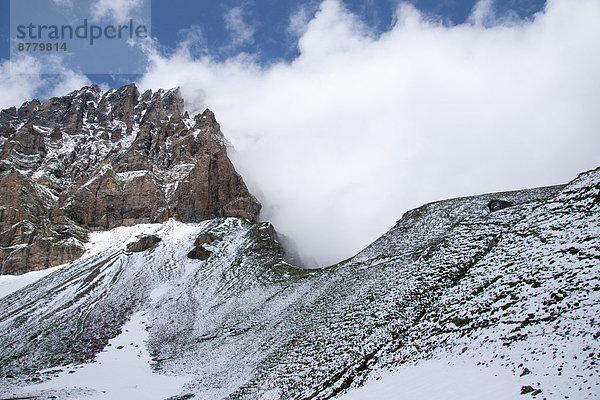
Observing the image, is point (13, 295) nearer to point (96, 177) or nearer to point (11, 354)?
point (11, 354)

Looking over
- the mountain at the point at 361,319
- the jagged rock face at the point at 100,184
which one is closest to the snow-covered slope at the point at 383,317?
the mountain at the point at 361,319

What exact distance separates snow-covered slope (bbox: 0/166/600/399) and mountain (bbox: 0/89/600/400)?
0.49ft

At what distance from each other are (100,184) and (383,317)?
475 ft

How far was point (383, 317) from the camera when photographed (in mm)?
31484

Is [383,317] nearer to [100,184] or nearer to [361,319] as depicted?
[361,319]

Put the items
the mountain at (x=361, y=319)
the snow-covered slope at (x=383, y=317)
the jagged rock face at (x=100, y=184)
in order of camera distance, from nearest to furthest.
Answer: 1. the snow-covered slope at (x=383, y=317)
2. the mountain at (x=361, y=319)
3. the jagged rock face at (x=100, y=184)

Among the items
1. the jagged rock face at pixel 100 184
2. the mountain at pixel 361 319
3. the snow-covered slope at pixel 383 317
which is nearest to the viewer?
the snow-covered slope at pixel 383 317

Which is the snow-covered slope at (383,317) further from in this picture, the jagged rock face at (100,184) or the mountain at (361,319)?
the jagged rock face at (100,184)

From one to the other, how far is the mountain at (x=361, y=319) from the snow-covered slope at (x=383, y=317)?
0.15 metres

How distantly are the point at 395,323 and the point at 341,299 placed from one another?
46.1 feet

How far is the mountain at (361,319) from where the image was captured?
17.6 meters

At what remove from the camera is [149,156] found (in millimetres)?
162625

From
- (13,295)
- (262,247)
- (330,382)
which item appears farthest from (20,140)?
(330,382)

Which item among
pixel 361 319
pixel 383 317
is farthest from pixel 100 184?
pixel 383 317
